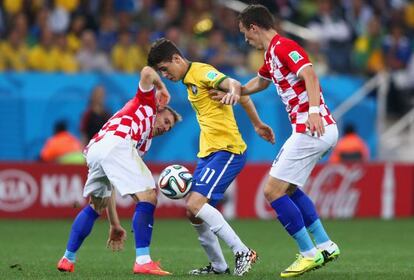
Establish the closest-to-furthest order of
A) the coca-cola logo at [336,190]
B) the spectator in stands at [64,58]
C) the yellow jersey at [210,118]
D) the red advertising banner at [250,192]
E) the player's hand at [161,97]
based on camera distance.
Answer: the yellow jersey at [210,118] < the player's hand at [161,97] < the red advertising banner at [250,192] < the coca-cola logo at [336,190] < the spectator in stands at [64,58]

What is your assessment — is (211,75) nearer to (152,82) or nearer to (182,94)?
(152,82)

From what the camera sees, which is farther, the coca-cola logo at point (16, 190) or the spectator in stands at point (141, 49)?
the spectator in stands at point (141, 49)

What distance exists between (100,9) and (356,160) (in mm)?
5508

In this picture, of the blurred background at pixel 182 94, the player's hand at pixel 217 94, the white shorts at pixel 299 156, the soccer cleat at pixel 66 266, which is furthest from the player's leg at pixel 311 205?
the blurred background at pixel 182 94

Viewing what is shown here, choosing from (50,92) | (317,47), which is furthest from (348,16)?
(50,92)

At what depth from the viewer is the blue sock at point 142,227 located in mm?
9297

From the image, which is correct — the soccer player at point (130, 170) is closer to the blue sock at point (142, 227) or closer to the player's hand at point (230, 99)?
the blue sock at point (142, 227)

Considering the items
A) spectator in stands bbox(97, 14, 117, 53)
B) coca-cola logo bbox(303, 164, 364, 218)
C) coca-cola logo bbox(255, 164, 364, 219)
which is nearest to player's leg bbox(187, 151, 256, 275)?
coca-cola logo bbox(255, 164, 364, 219)

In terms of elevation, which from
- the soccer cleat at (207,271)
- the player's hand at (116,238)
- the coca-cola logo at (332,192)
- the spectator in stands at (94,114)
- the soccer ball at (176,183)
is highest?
the soccer ball at (176,183)

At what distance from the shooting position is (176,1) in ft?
68.4

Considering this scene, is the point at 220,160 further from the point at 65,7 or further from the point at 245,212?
the point at 65,7

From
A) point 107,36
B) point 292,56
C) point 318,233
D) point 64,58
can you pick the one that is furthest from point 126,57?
point 292,56

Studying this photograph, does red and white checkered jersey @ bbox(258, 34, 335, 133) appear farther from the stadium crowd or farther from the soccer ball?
the stadium crowd

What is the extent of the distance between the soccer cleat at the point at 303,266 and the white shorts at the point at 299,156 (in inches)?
25.3
